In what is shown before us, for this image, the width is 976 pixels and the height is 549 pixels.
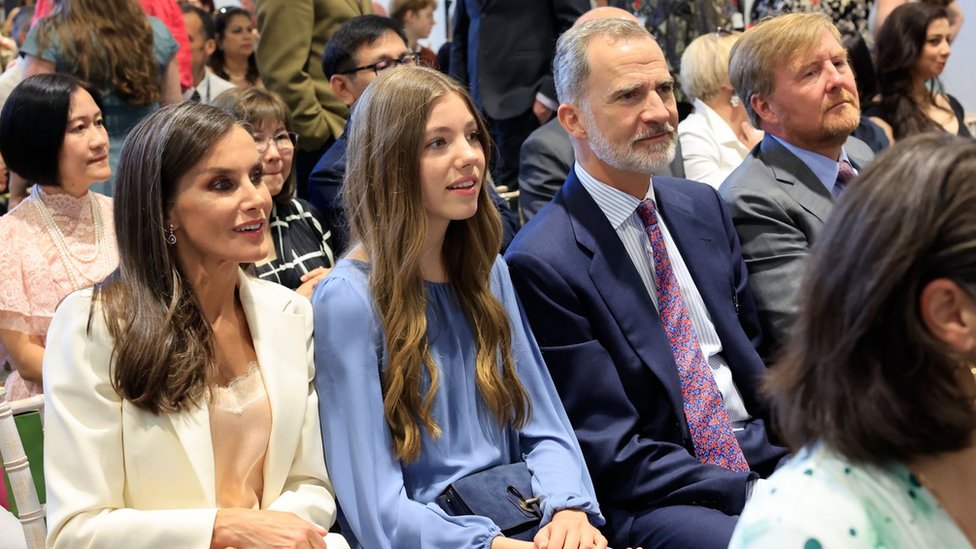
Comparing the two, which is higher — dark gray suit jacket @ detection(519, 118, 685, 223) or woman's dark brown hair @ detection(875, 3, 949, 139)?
woman's dark brown hair @ detection(875, 3, 949, 139)

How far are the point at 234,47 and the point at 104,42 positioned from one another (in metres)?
2.25

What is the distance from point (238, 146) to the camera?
232cm

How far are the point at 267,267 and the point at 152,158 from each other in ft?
3.30

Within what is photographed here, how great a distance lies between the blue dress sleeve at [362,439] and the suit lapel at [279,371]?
0.22 feet

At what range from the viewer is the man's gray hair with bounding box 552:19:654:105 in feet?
9.66

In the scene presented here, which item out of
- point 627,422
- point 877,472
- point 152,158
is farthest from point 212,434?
point 877,472

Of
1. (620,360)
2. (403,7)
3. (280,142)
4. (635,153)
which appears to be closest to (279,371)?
(620,360)

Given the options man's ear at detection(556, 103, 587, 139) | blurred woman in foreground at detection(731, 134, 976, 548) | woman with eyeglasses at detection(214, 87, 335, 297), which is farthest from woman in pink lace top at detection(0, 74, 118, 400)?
blurred woman in foreground at detection(731, 134, 976, 548)

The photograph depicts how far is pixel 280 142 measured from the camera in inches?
137

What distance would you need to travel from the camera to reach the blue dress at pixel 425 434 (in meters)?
2.31

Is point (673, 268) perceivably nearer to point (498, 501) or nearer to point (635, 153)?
point (635, 153)

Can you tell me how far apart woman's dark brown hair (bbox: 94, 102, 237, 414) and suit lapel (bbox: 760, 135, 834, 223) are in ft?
4.96

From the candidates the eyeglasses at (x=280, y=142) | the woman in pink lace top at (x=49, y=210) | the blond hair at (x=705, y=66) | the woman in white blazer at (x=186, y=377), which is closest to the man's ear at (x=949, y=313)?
the woman in white blazer at (x=186, y=377)

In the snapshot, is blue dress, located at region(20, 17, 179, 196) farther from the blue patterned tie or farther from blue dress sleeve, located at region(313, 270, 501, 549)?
the blue patterned tie
